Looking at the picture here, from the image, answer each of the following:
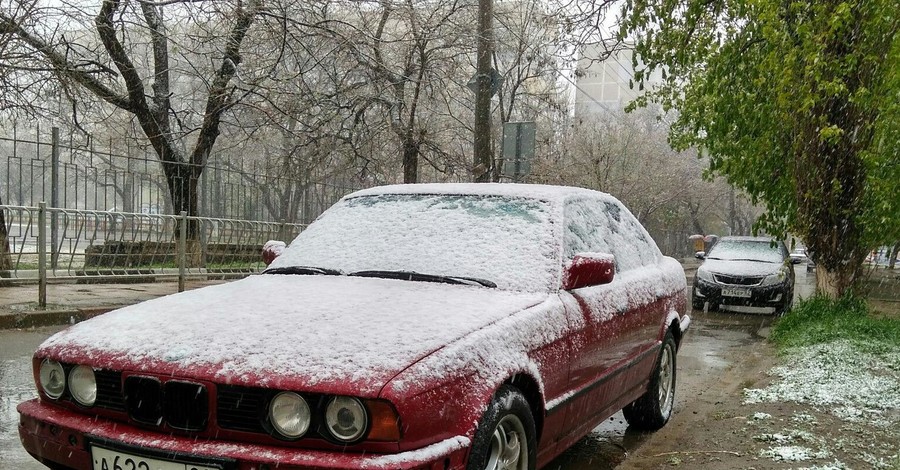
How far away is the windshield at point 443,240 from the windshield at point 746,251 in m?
11.1

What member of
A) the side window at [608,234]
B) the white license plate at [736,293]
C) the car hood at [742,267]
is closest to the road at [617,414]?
the side window at [608,234]

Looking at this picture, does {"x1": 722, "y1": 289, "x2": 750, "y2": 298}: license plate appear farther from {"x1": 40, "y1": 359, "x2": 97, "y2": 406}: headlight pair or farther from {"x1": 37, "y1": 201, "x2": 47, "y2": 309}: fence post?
{"x1": 40, "y1": 359, "x2": 97, "y2": 406}: headlight pair

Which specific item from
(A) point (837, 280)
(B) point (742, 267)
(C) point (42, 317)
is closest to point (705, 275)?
(B) point (742, 267)

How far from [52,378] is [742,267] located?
12328 mm

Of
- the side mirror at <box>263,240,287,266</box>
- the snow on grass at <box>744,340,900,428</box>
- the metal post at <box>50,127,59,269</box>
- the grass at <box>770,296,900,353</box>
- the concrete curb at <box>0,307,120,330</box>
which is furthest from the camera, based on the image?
the metal post at <box>50,127,59,269</box>

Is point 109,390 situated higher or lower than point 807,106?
lower

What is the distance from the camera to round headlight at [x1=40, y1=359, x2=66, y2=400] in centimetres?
293

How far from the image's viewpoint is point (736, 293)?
13.0 m

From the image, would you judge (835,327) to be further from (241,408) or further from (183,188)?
(183,188)

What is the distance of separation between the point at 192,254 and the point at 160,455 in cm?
872

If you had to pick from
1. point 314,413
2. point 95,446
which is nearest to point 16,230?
point 95,446

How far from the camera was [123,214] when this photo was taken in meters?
9.80

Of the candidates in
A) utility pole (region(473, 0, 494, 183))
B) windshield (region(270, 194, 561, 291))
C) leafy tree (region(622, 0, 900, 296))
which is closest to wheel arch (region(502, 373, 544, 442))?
windshield (region(270, 194, 561, 291))

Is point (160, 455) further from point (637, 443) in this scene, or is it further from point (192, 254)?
point (192, 254)
